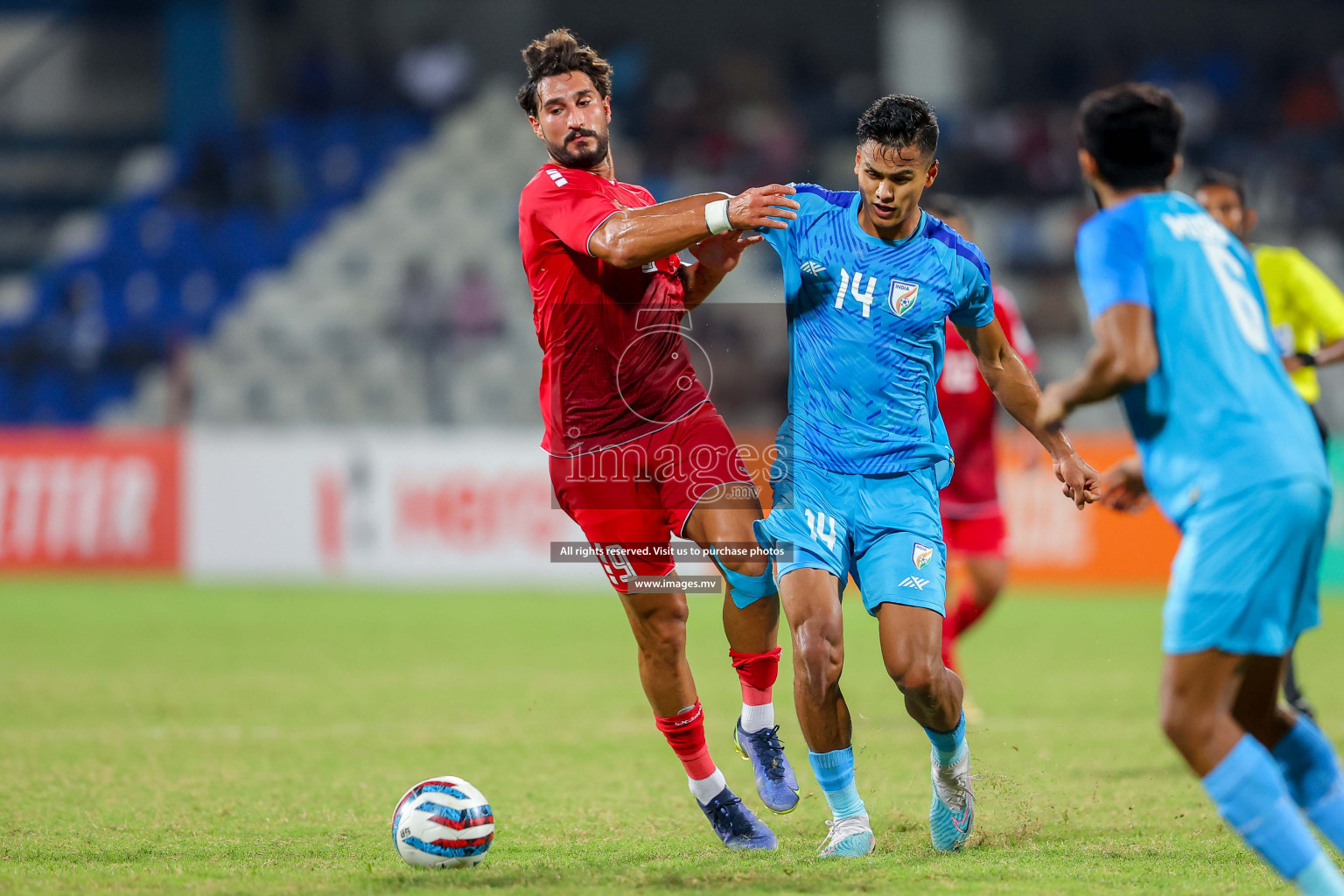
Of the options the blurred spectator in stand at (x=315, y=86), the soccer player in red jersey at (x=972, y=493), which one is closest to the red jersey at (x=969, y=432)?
the soccer player in red jersey at (x=972, y=493)

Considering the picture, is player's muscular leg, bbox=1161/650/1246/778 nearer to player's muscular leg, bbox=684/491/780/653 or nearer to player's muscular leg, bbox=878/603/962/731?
player's muscular leg, bbox=878/603/962/731

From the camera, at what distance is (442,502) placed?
16.3 m

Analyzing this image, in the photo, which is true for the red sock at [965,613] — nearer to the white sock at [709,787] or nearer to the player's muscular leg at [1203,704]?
the white sock at [709,787]

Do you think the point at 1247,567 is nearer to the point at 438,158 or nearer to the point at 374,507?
the point at 374,507

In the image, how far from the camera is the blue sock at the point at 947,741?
16.8ft

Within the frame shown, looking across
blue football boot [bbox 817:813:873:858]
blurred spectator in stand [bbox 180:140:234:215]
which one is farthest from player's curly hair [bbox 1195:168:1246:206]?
blurred spectator in stand [bbox 180:140:234:215]

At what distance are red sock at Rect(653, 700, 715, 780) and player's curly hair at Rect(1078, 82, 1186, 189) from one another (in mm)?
2564

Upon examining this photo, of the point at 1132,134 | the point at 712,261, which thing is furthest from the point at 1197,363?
the point at 712,261

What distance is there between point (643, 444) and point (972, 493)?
142 inches

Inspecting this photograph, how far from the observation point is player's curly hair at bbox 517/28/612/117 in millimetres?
5477

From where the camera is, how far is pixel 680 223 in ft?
16.2

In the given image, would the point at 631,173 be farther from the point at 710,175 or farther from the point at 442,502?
the point at 442,502

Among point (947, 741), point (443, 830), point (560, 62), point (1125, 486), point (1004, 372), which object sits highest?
point (560, 62)

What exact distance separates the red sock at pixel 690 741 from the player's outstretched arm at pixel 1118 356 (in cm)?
225
